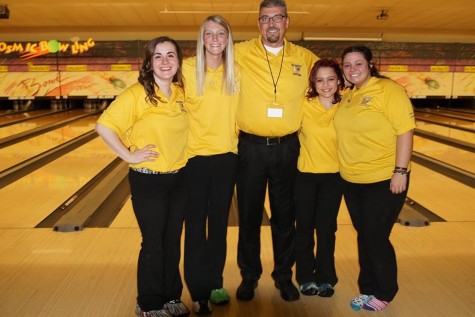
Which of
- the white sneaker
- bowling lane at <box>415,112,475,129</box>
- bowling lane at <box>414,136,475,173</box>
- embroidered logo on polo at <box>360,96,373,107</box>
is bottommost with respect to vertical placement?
the white sneaker

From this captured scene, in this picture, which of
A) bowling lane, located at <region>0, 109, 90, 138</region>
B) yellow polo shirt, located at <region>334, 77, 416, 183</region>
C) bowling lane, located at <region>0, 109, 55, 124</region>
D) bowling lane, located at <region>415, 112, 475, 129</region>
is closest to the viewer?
yellow polo shirt, located at <region>334, 77, 416, 183</region>

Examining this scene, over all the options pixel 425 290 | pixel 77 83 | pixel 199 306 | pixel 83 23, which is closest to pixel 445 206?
pixel 425 290

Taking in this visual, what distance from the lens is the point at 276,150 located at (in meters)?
2.05

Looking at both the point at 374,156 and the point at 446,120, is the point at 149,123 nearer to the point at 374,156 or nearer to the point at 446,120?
the point at 374,156

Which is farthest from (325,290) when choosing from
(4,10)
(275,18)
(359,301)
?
(4,10)

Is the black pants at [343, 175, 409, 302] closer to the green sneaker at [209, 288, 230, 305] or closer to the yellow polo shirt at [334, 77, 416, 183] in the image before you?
the yellow polo shirt at [334, 77, 416, 183]

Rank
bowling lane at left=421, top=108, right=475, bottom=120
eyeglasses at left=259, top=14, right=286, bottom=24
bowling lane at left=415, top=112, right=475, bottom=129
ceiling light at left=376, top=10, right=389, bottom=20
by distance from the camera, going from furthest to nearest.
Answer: bowling lane at left=421, top=108, right=475, bottom=120 → bowling lane at left=415, top=112, right=475, bottom=129 → ceiling light at left=376, top=10, right=389, bottom=20 → eyeglasses at left=259, top=14, right=286, bottom=24

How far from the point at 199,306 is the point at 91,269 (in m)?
0.75

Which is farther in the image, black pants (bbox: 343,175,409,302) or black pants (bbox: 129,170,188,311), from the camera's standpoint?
black pants (bbox: 343,175,409,302)

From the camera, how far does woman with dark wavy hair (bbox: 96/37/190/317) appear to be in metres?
1.76

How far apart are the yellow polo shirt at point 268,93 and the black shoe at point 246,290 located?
74 cm

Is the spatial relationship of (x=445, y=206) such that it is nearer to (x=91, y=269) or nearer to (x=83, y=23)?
(x=91, y=269)

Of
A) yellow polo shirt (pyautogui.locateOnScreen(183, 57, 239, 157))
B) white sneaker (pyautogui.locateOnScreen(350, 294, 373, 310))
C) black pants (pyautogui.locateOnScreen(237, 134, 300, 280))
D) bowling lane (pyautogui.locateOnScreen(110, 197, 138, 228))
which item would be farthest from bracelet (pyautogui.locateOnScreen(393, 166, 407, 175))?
bowling lane (pyautogui.locateOnScreen(110, 197, 138, 228))

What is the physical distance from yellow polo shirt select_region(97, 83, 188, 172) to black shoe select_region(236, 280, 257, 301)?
72 cm
